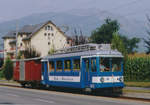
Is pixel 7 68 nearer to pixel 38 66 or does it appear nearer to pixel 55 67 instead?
pixel 38 66

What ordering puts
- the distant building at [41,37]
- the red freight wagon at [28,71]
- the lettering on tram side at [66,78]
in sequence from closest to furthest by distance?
the lettering on tram side at [66,78]
the red freight wagon at [28,71]
the distant building at [41,37]

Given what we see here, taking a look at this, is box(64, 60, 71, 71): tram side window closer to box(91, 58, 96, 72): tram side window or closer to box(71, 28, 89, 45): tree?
box(91, 58, 96, 72): tram side window

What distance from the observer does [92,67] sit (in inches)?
860

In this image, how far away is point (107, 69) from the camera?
22000 millimetres

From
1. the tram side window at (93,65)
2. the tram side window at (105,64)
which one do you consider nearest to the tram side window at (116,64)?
the tram side window at (105,64)

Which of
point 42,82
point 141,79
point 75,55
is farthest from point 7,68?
point 75,55

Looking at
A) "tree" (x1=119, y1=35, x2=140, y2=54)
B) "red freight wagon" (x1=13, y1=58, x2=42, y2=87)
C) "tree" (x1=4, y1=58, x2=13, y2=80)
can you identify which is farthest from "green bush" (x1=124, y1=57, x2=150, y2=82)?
"tree" (x1=119, y1=35, x2=140, y2=54)

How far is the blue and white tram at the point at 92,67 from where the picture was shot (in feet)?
70.7

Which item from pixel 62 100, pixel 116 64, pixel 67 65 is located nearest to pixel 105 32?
pixel 67 65

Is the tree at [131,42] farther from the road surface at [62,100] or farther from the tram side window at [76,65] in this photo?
the road surface at [62,100]

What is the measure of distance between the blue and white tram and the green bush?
1799 cm

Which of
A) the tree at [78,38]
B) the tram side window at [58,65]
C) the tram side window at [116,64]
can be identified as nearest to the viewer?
the tram side window at [116,64]

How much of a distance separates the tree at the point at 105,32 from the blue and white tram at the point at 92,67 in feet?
220

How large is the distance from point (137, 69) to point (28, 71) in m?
14.5
